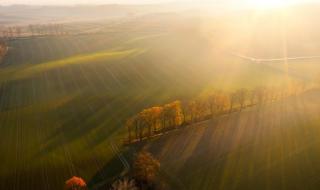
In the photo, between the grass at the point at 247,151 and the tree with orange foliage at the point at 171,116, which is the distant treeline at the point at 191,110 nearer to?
the tree with orange foliage at the point at 171,116

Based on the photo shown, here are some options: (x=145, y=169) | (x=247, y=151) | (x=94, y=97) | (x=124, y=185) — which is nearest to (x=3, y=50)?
(x=94, y=97)

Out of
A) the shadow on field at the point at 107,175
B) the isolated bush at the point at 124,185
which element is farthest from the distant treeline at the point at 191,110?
the isolated bush at the point at 124,185

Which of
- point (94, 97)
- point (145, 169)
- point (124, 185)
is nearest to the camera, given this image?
point (124, 185)

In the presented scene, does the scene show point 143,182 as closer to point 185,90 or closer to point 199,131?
point 199,131

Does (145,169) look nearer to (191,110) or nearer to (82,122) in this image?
(191,110)

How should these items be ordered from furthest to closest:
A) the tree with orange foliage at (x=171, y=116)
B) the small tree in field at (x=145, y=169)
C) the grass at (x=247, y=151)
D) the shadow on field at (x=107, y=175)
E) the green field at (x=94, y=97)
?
the tree with orange foliage at (x=171, y=116), the green field at (x=94, y=97), the shadow on field at (x=107, y=175), the small tree in field at (x=145, y=169), the grass at (x=247, y=151)

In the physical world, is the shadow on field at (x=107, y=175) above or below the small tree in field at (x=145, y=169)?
below
